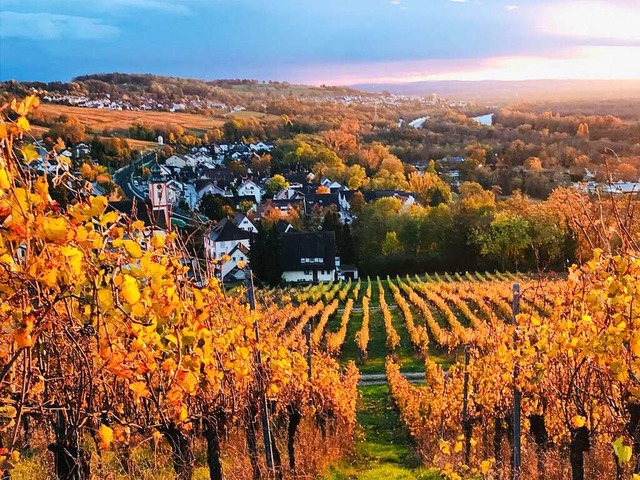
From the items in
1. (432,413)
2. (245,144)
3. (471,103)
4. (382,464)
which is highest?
(471,103)

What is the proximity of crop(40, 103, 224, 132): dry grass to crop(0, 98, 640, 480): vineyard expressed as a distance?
88.7 m

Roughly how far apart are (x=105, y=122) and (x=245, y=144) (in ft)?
83.7

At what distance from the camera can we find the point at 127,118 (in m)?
105

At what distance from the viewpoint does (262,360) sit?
16.9 feet

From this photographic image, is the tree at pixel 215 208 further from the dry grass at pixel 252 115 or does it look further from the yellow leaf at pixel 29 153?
the dry grass at pixel 252 115

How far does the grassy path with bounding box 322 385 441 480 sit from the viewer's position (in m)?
8.48

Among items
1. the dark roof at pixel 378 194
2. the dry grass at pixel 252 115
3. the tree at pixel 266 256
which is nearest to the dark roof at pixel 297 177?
the dark roof at pixel 378 194

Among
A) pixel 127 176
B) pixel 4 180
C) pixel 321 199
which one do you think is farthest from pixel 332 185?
pixel 4 180

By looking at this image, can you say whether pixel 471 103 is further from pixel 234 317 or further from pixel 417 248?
pixel 234 317

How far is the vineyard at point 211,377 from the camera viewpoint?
6.99 ft

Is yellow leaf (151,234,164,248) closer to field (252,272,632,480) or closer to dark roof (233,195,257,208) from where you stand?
field (252,272,632,480)

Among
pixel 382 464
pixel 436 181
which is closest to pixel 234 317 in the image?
pixel 382 464

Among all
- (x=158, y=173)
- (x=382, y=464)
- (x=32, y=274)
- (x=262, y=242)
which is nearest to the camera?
(x=32, y=274)

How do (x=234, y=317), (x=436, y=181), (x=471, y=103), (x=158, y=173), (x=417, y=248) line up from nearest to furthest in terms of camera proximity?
(x=234, y=317) → (x=417, y=248) → (x=436, y=181) → (x=158, y=173) → (x=471, y=103)
